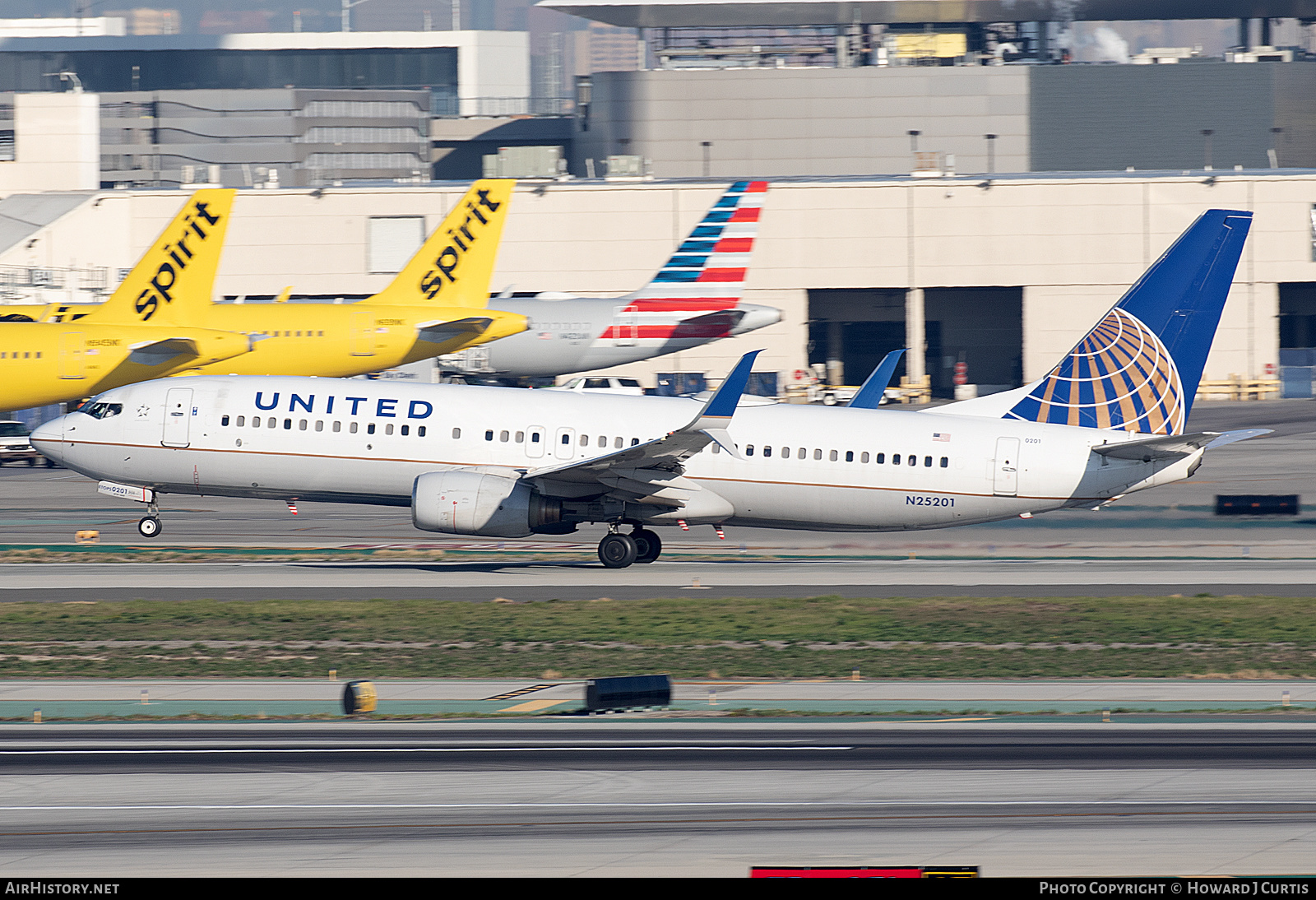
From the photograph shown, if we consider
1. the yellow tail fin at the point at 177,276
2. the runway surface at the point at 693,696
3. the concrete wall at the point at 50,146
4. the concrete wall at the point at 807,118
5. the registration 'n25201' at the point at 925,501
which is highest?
the concrete wall at the point at 807,118

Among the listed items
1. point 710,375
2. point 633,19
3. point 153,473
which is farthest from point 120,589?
point 633,19

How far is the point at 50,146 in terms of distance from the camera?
97.9m

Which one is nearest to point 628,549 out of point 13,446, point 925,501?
point 925,501

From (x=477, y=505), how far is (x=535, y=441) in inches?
110

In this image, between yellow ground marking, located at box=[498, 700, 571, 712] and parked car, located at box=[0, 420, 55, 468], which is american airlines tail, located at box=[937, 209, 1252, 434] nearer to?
yellow ground marking, located at box=[498, 700, 571, 712]

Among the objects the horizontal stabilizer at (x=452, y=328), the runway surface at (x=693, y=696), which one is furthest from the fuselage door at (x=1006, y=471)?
the horizontal stabilizer at (x=452, y=328)

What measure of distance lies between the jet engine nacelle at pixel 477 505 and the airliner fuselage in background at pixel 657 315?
35973mm

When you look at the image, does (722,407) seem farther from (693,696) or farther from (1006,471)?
(693,696)

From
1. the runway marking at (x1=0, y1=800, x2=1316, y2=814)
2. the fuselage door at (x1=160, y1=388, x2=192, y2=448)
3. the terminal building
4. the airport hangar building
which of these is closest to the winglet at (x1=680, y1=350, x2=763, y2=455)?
the fuselage door at (x1=160, y1=388, x2=192, y2=448)

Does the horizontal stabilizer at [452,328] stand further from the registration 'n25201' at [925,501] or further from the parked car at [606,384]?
the registration 'n25201' at [925,501]

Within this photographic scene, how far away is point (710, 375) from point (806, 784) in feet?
234

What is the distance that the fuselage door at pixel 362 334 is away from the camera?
213 feet

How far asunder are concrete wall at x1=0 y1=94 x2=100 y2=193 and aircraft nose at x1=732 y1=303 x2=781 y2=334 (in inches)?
1874

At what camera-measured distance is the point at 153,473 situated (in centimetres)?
4003
